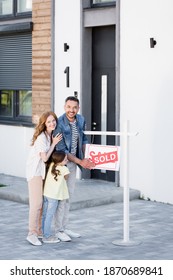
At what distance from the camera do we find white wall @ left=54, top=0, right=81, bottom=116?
13.8 m

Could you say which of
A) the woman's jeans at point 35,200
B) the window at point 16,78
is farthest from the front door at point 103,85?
the woman's jeans at point 35,200

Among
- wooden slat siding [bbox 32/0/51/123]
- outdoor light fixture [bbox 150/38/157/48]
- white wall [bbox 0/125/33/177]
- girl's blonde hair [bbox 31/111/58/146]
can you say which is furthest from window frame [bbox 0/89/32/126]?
girl's blonde hair [bbox 31/111/58/146]

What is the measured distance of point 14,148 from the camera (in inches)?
602

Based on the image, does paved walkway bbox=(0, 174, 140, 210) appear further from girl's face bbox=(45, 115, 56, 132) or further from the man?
girl's face bbox=(45, 115, 56, 132)

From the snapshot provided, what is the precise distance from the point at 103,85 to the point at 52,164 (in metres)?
4.71

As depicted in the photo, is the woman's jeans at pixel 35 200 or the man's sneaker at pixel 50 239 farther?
the man's sneaker at pixel 50 239

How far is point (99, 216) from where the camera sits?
1118 cm

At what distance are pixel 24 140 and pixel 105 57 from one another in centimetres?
251

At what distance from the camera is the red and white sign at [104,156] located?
9.07 meters

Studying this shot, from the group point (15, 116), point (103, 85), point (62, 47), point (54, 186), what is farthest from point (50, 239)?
point (15, 116)

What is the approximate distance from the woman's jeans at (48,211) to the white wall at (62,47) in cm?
482

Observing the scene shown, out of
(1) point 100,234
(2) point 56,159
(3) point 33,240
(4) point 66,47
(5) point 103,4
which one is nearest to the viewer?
(2) point 56,159

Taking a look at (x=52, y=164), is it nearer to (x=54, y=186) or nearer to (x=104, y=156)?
(x=54, y=186)

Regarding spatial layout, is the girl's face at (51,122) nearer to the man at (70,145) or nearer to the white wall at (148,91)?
the man at (70,145)
